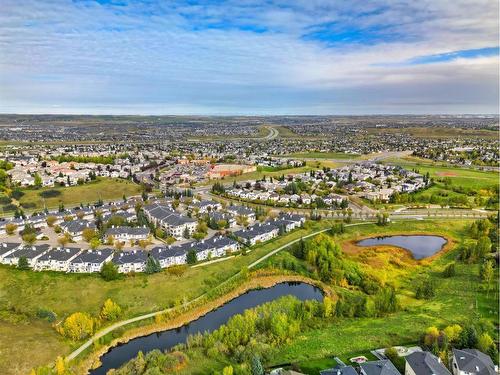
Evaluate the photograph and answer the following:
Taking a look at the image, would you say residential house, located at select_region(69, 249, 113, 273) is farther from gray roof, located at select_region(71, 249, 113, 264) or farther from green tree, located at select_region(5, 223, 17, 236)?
green tree, located at select_region(5, 223, 17, 236)

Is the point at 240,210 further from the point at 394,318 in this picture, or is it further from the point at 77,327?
the point at 77,327

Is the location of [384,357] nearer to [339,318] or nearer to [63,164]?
[339,318]

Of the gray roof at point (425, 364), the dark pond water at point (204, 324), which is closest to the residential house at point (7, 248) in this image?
the dark pond water at point (204, 324)

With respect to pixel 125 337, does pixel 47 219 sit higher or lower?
higher

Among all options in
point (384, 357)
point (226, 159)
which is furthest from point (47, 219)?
point (226, 159)

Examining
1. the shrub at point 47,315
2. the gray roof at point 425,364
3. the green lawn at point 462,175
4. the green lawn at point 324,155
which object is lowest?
the shrub at point 47,315

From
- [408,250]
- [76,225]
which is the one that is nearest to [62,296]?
[76,225]

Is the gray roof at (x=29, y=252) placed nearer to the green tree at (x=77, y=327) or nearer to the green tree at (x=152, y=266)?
the green tree at (x=152, y=266)
